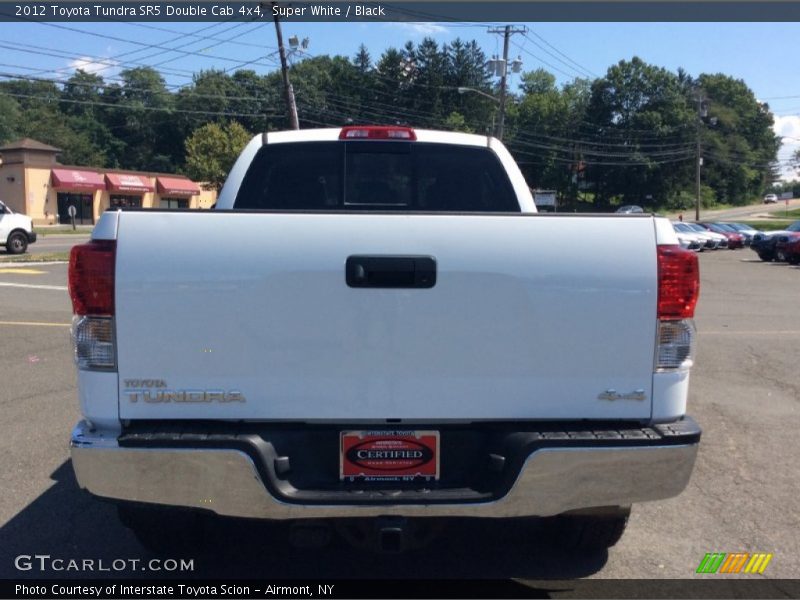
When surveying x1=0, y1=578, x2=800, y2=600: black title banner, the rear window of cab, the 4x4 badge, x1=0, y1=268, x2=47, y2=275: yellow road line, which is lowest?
x1=0, y1=268, x2=47, y2=275: yellow road line

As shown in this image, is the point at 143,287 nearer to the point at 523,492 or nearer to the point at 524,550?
the point at 523,492

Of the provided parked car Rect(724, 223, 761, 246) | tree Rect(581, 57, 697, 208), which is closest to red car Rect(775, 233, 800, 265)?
parked car Rect(724, 223, 761, 246)

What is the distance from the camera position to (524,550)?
4020 millimetres

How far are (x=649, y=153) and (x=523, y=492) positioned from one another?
90210 mm

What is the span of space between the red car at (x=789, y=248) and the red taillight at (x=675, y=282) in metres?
27.4

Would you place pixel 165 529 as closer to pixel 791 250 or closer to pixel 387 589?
pixel 387 589

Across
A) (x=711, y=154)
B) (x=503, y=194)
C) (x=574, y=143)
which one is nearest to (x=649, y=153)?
(x=574, y=143)

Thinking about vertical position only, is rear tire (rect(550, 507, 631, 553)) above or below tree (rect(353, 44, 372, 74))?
below

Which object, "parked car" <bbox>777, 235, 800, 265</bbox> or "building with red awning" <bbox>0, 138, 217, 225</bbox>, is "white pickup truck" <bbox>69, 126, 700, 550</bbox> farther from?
"building with red awning" <bbox>0, 138, 217, 225</bbox>

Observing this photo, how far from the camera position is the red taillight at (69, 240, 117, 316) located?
9.42ft

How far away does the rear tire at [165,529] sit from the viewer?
349 cm

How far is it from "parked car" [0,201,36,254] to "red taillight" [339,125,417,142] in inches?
920

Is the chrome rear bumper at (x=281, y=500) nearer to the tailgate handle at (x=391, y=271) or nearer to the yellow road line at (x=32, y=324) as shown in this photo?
the tailgate handle at (x=391, y=271)

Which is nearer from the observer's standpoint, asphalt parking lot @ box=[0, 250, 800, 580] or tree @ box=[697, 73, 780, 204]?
asphalt parking lot @ box=[0, 250, 800, 580]
